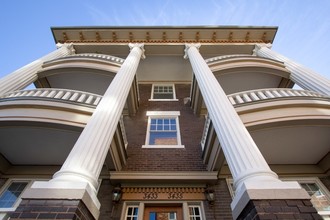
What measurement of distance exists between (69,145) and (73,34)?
838 centimetres

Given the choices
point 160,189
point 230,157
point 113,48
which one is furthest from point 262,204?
point 113,48

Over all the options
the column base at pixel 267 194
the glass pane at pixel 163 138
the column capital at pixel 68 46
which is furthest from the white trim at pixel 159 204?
the column capital at pixel 68 46

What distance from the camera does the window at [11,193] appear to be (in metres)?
6.48

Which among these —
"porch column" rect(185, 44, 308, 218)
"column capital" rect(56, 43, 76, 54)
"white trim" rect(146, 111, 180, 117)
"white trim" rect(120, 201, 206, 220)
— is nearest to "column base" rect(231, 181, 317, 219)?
"porch column" rect(185, 44, 308, 218)

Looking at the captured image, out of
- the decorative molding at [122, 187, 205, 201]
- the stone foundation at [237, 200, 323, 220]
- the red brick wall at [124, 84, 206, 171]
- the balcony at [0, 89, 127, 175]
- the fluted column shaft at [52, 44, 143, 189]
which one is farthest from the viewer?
the red brick wall at [124, 84, 206, 171]

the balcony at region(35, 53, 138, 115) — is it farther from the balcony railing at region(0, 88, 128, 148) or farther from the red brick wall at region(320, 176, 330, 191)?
the red brick wall at region(320, 176, 330, 191)

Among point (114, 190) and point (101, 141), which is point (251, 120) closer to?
point (101, 141)

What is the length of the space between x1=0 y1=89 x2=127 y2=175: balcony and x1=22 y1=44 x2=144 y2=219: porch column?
4.32 feet

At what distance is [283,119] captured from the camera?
585cm

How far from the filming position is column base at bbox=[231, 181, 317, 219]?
9.57 ft

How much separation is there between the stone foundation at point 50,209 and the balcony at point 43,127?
10.00 ft

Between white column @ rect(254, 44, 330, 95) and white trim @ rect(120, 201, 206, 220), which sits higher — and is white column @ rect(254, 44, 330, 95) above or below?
above

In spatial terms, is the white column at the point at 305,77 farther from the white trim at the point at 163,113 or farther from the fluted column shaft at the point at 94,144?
the fluted column shaft at the point at 94,144

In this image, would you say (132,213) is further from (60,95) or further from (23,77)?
(23,77)
